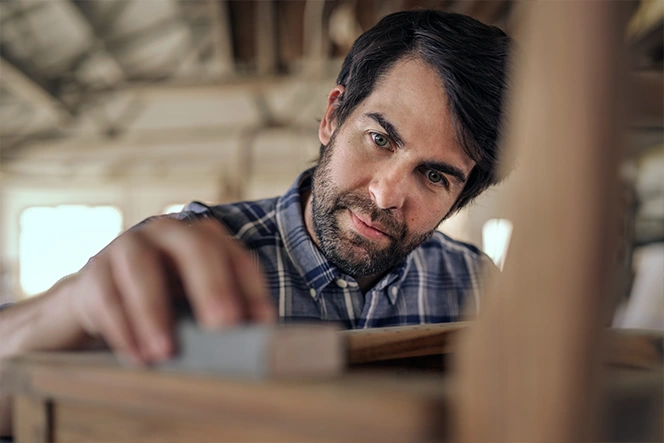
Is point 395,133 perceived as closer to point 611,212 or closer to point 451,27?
point 451,27

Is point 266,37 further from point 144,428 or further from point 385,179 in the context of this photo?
point 144,428

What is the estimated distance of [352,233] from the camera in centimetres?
111

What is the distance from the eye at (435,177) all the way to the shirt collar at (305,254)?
0.85 feet

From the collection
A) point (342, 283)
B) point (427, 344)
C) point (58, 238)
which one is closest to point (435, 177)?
point (342, 283)

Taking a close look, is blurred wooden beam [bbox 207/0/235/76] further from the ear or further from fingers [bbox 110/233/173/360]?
fingers [bbox 110/233/173/360]

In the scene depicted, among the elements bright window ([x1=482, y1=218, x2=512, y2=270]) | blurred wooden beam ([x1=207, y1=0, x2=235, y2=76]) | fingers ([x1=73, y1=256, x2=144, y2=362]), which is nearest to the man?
bright window ([x1=482, y1=218, x2=512, y2=270])

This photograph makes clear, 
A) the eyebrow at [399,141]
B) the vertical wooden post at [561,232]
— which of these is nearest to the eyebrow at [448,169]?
the eyebrow at [399,141]

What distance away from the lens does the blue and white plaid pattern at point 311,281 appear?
116 centimetres

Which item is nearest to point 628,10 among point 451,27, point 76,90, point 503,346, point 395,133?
point 503,346

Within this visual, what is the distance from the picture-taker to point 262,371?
13.3 inches

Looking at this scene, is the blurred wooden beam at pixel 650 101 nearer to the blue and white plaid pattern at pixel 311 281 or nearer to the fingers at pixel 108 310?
the fingers at pixel 108 310

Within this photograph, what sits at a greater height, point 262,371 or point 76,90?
point 76,90

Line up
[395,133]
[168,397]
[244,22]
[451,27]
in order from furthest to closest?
[244,22] < [451,27] < [395,133] < [168,397]

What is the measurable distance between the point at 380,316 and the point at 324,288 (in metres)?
0.14
